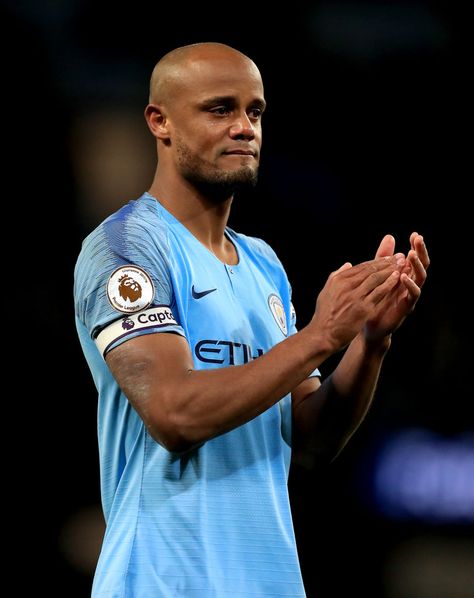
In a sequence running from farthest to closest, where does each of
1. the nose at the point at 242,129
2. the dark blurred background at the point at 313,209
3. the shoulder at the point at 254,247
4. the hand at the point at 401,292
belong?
the dark blurred background at the point at 313,209
the shoulder at the point at 254,247
the nose at the point at 242,129
the hand at the point at 401,292

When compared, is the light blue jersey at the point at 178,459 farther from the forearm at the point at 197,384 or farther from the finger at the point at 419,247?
the finger at the point at 419,247

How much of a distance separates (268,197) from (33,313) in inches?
53.0

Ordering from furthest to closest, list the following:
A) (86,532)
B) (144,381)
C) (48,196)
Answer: (48,196) → (86,532) → (144,381)

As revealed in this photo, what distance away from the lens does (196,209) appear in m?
2.72

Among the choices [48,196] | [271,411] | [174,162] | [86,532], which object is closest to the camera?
[271,411]

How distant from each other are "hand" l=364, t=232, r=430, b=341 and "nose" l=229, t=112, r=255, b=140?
444 mm

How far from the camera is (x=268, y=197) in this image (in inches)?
204

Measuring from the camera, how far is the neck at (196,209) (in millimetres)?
2709

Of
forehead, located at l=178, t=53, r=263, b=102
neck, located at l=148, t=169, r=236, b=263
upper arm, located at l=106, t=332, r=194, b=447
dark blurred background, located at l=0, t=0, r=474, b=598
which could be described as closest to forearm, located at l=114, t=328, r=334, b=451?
upper arm, located at l=106, t=332, r=194, b=447

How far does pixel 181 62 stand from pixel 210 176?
1.10ft

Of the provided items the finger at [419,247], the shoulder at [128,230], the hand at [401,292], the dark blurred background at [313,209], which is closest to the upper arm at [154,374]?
the shoulder at [128,230]

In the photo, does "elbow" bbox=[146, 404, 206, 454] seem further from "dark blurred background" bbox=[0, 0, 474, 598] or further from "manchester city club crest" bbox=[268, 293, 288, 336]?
"dark blurred background" bbox=[0, 0, 474, 598]

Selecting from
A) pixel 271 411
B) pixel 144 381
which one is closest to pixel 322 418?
pixel 271 411

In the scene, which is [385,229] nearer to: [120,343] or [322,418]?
[322,418]
